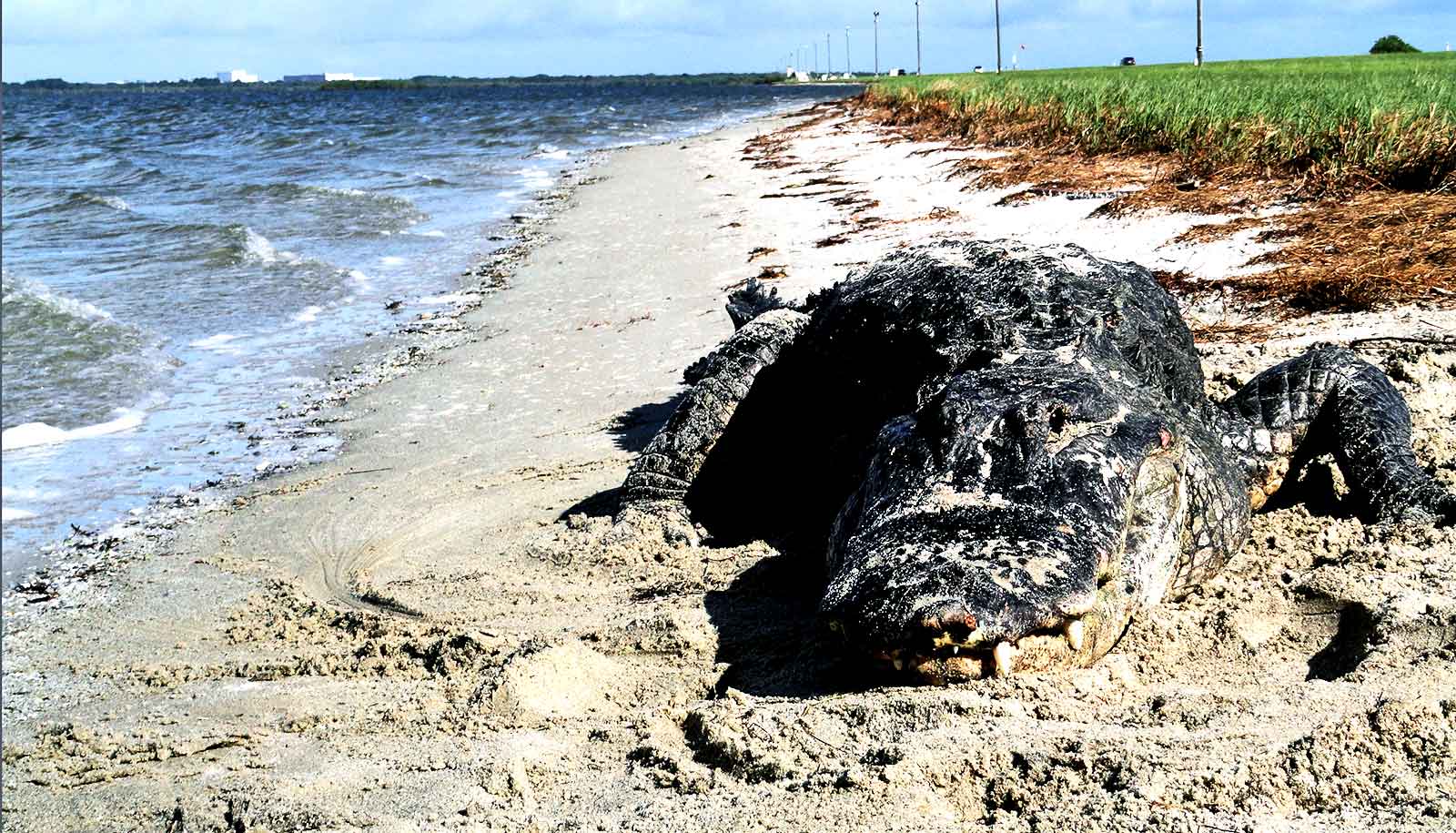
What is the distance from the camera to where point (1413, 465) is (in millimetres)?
3996

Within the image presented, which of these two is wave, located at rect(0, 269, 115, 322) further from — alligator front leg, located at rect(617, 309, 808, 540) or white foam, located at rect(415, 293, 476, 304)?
alligator front leg, located at rect(617, 309, 808, 540)

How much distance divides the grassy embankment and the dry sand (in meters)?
0.85

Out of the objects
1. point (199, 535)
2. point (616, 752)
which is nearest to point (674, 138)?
point (199, 535)

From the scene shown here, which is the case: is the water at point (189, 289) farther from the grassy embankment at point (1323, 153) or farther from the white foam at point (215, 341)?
the grassy embankment at point (1323, 153)

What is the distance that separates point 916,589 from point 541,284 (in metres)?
9.24

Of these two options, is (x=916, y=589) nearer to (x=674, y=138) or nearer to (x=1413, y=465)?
(x=1413, y=465)

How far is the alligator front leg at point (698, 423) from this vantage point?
4953 mm

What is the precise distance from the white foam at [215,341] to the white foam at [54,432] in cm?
219

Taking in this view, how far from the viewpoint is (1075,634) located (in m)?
2.73

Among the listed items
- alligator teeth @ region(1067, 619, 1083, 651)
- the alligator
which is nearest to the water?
the alligator

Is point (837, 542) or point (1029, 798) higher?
point (837, 542)

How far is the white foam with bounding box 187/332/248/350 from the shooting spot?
9.57m

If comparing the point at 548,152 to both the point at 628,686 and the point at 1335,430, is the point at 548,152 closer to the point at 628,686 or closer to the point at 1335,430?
the point at 1335,430

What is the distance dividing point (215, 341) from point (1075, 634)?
8.69 metres
